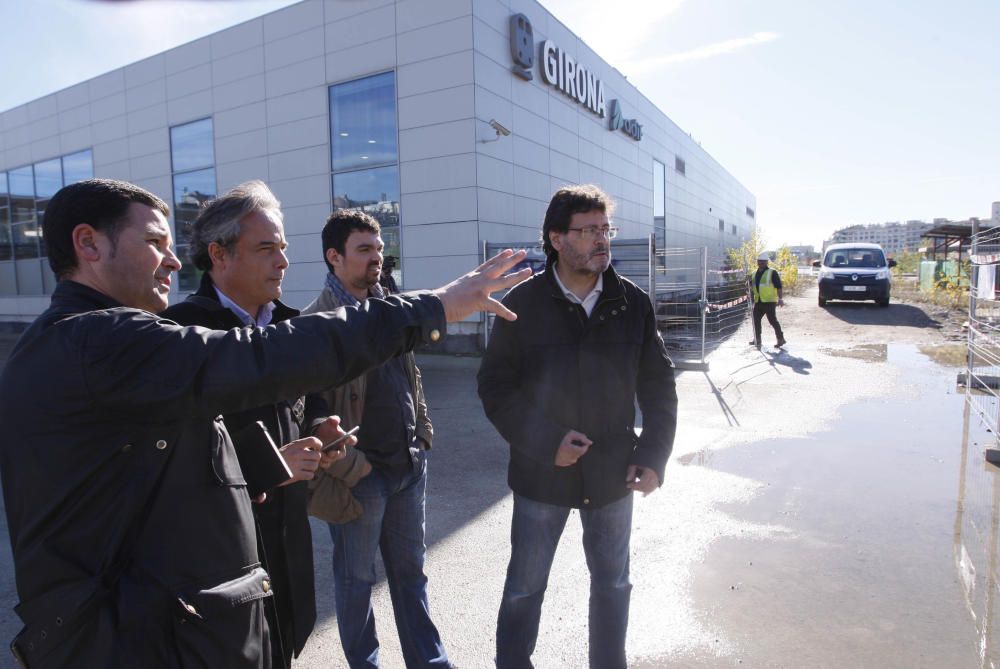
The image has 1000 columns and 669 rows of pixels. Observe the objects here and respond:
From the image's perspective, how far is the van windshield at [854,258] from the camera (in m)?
18.8

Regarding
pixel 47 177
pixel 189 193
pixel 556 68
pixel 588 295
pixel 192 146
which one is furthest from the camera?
pixel 47 177

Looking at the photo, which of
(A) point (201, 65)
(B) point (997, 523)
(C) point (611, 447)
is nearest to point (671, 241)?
(A) point (201, 65)

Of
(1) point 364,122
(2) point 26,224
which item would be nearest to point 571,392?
(1) point 364,122

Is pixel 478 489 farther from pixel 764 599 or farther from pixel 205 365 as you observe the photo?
pixel 205 365

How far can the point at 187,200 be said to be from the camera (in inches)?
651

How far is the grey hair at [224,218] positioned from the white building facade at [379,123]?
1014 cm

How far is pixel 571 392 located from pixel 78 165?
2248cm

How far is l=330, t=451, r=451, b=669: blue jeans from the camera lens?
250 cm

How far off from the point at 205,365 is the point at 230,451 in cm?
38

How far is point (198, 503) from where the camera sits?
1336mm

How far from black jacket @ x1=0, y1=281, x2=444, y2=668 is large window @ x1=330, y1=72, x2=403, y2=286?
38.2 ft

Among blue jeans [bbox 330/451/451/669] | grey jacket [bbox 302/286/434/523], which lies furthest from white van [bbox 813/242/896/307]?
grey jacket [bbox 302/286/434/523]

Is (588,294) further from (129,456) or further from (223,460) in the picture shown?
(129,456)

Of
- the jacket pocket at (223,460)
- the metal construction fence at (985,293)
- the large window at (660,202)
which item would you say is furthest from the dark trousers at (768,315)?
the large window at (660,202)
